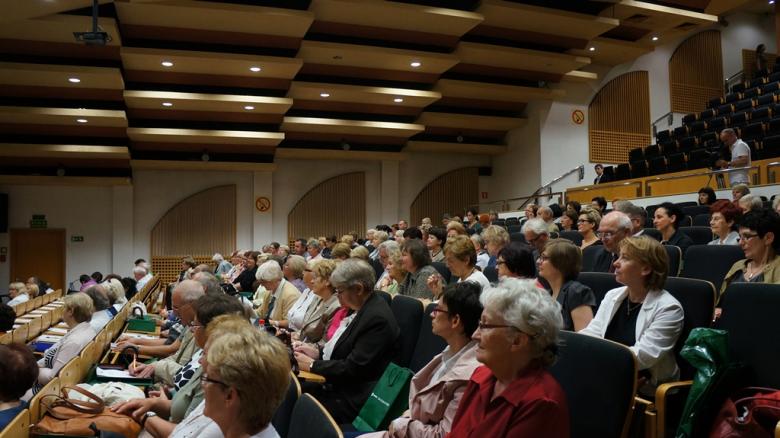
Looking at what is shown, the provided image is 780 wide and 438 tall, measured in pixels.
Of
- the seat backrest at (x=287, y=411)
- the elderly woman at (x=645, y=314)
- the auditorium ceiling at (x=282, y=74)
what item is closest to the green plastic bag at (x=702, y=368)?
the elderly woman at (x=645, y=314)

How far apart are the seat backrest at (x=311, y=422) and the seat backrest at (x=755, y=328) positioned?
147cm

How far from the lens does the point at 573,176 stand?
40.9ft

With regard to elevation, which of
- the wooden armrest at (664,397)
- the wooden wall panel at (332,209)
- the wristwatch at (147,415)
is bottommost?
the wristwatch at (147,415)

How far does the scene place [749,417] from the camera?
1767 mm

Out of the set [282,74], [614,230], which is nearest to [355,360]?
[614,230]

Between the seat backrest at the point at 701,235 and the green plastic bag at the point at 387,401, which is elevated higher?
the seat backrest at the point at 701,235

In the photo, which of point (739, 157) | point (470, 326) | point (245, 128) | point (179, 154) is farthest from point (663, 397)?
point (179, 154)

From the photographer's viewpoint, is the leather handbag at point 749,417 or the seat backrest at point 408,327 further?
the seat backrest at point 408,327

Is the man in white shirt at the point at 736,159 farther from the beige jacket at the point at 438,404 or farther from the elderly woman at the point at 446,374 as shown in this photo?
the beige jacket at the point at 438,404

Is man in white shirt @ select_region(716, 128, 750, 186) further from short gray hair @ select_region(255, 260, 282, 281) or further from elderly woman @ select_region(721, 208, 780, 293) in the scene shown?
short gray hair @ select_region(255, 260, 282, 281)

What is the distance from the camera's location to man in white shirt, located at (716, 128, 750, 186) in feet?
22.1

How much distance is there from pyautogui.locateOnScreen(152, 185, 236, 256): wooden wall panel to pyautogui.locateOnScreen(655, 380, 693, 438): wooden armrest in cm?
1139

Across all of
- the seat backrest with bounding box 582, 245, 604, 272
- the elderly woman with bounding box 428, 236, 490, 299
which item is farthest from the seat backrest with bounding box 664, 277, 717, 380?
the seat backrest with bounding box 582, 245, 604, 272

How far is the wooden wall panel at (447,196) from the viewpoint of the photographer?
13.5 metres
